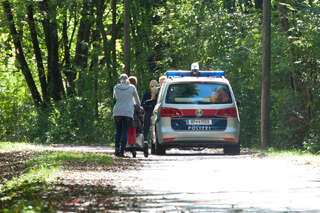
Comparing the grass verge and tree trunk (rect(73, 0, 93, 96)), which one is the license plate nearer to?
the grass verge

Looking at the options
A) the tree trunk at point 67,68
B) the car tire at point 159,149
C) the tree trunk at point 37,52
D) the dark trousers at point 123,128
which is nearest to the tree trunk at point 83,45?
the tree trunk at point 67,68

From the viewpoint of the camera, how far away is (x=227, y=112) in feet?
64.8

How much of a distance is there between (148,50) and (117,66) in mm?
1544

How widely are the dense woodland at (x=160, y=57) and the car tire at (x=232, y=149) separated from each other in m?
3.18

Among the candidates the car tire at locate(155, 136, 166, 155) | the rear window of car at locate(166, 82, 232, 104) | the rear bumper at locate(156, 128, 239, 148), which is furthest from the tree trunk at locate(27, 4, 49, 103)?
the rear bumper at locate(156, 128, 239, 148)

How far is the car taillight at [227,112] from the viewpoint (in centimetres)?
1969

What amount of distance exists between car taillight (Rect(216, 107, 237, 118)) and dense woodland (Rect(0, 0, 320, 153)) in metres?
3.62

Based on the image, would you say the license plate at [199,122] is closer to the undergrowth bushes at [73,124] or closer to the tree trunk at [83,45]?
the undergrowth bushes at [73,124]

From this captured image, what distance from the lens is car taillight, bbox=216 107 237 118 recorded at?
19688 millimetres

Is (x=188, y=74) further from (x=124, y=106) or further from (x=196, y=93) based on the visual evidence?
(x=124, y=106)

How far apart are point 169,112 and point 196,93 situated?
0.79 m

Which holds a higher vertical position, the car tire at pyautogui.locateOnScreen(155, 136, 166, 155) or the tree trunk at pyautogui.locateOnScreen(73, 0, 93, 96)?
the tree trunk at pyautogui.locateOnScreen(73, 0, 93, 96)

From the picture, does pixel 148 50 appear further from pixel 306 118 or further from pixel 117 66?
pixel 306 118

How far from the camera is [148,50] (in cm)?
3697
